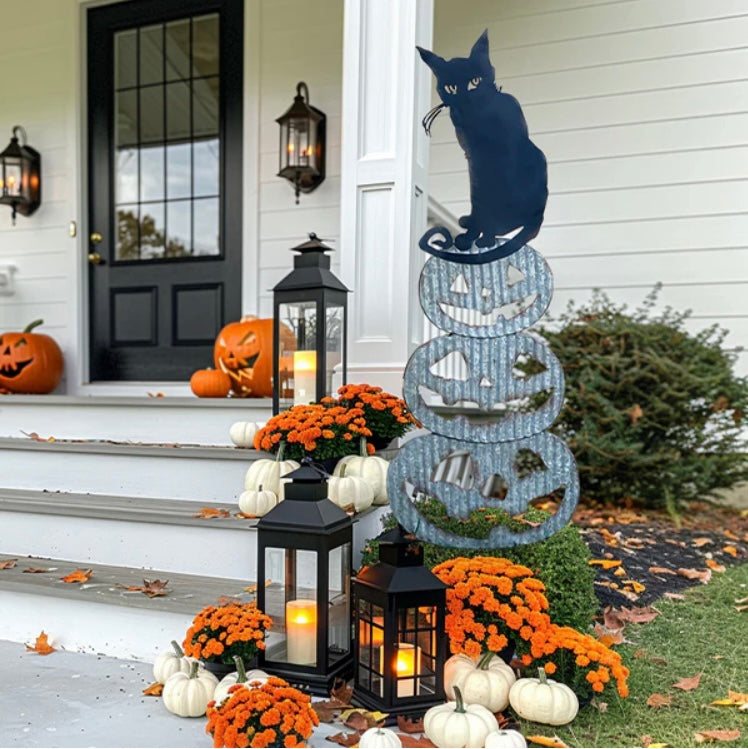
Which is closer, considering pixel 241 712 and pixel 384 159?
pixel 241 712

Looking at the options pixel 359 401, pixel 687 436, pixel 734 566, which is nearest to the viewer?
pixel 359 401

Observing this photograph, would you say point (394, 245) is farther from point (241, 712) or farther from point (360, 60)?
point (241, 712)

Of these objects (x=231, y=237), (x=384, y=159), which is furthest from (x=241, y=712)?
(x=231, y=237)

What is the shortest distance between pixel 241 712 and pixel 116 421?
1.72 meters

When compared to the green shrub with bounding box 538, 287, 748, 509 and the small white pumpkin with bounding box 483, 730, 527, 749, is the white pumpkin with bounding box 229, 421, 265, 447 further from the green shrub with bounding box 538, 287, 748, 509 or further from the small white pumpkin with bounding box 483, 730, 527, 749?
the green shrub with bounding box 538, 287, 748, 509

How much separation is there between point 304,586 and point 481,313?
812mm

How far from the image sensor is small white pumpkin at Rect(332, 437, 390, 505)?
203 cm

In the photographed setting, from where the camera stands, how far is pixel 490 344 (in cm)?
178

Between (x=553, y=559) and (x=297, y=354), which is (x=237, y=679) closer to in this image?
(x=553, y=559)

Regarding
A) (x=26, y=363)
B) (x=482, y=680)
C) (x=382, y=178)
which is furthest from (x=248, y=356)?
(x=482, y=680)

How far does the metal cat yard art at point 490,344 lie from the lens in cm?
175

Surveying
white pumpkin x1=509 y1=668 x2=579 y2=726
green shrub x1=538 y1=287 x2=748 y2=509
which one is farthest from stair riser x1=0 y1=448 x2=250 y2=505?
green shrub x1=538 y1=287 x2=748 y2=509

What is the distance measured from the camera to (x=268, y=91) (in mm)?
3949

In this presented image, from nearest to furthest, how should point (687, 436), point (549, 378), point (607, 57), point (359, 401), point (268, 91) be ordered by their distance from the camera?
point (549, 378) < point (359, 401) < point (687, 436) < point (607, 57) < point (268, 91)
